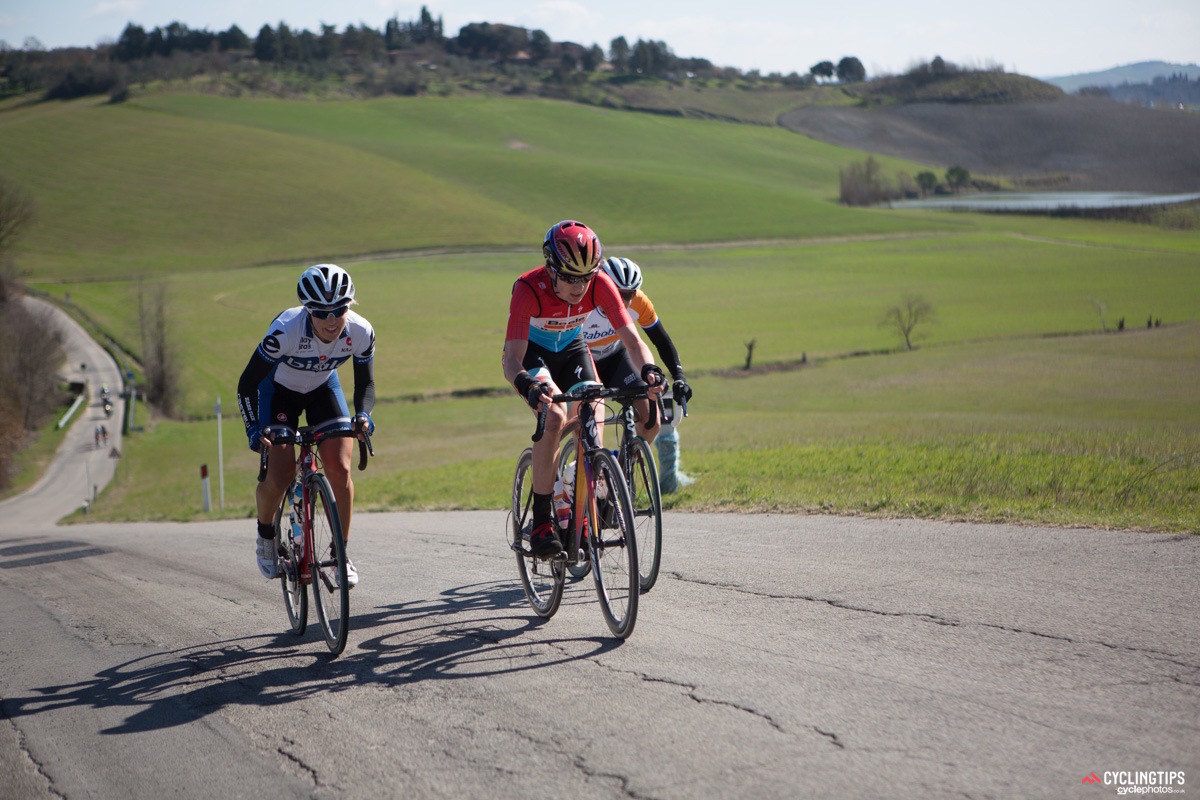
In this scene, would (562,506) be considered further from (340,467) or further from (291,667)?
(291,667)

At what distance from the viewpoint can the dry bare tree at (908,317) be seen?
179ft

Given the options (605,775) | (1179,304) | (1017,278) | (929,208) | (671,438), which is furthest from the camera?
(929,208)

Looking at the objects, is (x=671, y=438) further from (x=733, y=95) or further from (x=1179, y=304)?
(x=733, y=95)

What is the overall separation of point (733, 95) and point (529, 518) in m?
180

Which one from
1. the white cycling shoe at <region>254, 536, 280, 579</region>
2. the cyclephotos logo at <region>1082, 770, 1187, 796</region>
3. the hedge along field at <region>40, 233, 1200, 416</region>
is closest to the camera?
the cyclephotos logo at <region>1082, 770, 1187, 796</region>

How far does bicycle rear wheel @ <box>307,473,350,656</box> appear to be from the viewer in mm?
5586

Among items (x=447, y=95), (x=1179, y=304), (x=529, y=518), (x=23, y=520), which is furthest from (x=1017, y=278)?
(x=447, y=95)

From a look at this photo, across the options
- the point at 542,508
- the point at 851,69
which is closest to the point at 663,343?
the point at 542,508

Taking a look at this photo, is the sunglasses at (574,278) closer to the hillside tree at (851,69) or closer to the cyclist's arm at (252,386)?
the cyclist's arm at (252,386)

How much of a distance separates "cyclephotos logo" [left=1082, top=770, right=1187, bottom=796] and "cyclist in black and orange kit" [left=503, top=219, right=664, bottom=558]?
293 cm

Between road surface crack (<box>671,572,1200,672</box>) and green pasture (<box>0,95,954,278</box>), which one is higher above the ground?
green pasture (<box>0,95,954,278</box>)

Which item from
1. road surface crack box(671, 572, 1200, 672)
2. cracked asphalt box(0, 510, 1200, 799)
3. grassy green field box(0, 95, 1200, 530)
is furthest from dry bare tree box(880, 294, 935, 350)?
road surface crack box(671, 572, 1200, 672)

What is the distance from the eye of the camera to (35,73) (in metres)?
142

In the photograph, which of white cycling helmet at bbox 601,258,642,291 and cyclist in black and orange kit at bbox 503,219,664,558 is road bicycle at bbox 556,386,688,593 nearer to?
cyclist in black and orange kit at bbox 503,219,664,558
